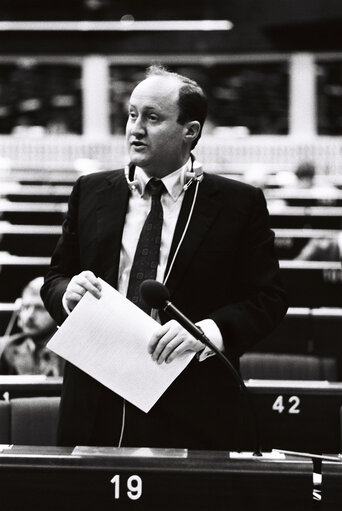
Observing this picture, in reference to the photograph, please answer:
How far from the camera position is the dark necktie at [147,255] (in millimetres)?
2121

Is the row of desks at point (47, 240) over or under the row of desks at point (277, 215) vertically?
under

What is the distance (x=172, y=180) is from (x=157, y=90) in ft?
0.66

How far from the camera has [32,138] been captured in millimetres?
15086

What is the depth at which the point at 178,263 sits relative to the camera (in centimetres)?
213

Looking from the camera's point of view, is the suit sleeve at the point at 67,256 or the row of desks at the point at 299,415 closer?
the suit sleeve at the point at 67,256

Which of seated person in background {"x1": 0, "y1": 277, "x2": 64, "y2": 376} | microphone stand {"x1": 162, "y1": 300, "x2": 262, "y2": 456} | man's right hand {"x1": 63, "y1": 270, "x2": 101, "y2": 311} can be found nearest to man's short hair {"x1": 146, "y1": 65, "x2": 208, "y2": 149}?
man's right hand {"x1": 63, "y1": 270, "x2": 101, "y2": 311}

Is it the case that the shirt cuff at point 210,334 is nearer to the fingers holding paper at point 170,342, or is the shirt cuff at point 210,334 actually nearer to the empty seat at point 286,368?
the fingers holding paper at point 170,342

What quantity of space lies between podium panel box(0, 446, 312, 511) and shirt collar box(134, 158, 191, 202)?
0.64 metres

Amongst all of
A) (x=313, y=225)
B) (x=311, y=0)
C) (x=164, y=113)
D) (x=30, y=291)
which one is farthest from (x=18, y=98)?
(x=164, y=113)

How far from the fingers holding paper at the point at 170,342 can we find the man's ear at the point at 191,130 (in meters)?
0.47

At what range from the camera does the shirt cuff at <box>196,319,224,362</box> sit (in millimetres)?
2035

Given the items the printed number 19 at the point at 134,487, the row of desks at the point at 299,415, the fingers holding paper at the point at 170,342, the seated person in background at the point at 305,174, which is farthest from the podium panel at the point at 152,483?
the seated person in background at the point at 305,174

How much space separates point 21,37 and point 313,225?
21.9 ft

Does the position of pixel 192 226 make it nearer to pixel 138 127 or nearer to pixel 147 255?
pixel 147 255
